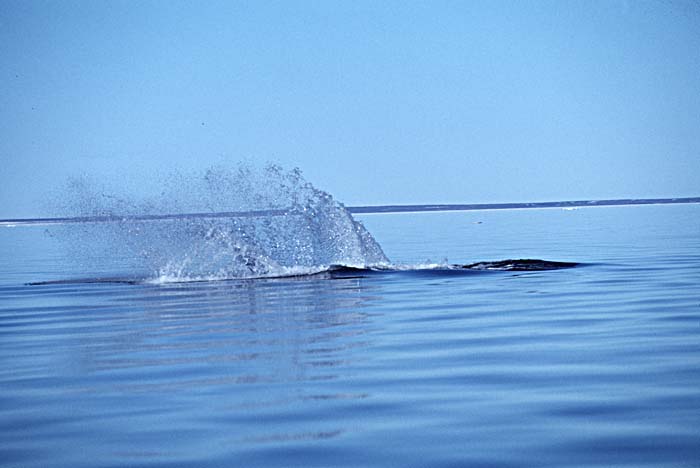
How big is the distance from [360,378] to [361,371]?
383 millimetres

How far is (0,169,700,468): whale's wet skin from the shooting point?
6910mm

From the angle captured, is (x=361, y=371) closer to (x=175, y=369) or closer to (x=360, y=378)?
(x=360, y=378)

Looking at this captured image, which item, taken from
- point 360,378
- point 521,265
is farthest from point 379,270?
point 360,378

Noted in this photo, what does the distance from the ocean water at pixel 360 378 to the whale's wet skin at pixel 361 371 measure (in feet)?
0.09

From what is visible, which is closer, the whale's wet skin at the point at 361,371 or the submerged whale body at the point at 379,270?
the whale's wet skin at the point at 361,371

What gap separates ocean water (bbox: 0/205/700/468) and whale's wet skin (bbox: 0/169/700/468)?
0.09ft

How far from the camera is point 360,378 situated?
9.50 metres

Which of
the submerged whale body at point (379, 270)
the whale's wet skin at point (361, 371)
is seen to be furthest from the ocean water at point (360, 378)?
the submerged whale body at point (379, 270)

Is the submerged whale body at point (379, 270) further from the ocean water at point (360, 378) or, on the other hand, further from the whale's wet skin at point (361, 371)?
the ocean water at point (360, 378)

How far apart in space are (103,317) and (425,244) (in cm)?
2489

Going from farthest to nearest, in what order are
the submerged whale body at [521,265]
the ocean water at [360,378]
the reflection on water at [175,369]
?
1. the submerged whale body at [521,265]
2. the reflection on water at [175,369]
3. the ocean water at [360,378]

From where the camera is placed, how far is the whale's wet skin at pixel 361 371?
6.91 meters

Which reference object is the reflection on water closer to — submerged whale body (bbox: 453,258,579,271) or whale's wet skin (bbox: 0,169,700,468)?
whale's wet skin (bbox: 0,169,700,468)

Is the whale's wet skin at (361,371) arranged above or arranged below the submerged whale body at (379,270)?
below
